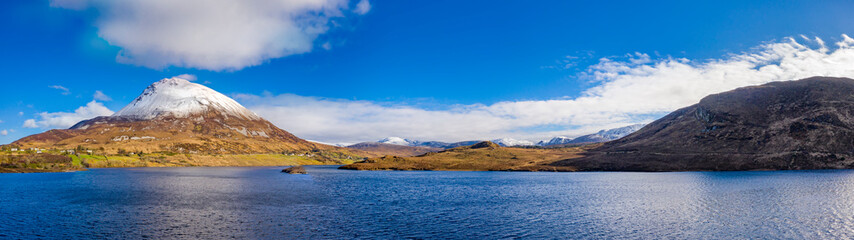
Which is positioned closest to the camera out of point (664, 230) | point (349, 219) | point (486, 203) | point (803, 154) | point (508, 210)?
point (664, 230)

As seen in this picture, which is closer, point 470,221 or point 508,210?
point 470,221

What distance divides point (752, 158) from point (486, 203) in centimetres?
19091

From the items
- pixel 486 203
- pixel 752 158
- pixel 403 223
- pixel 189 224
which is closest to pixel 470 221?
pixel 403 223

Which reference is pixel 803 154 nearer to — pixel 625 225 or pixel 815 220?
pixel 815 220

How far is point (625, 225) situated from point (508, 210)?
55.4 ft

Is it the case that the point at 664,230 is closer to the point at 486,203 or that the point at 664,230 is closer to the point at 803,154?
the point at 486,203

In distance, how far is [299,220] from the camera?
5184 cm

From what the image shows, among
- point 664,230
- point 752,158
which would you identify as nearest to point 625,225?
point 664,230

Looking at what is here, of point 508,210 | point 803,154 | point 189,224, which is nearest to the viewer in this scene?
point 189,224

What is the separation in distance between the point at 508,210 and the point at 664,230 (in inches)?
837

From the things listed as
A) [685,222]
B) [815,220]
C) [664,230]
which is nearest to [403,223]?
[664,230]

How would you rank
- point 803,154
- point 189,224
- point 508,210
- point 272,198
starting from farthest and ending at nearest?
point 803,154
point 272,198
point 508,210
point 189,224

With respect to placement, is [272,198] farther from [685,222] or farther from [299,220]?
[685,222]

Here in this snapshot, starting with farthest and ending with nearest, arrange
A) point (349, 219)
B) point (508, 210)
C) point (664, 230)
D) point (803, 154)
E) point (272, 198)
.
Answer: point (803, 154), point (272, 198), point (508, 210), point (349, 219), point (664, 230)
